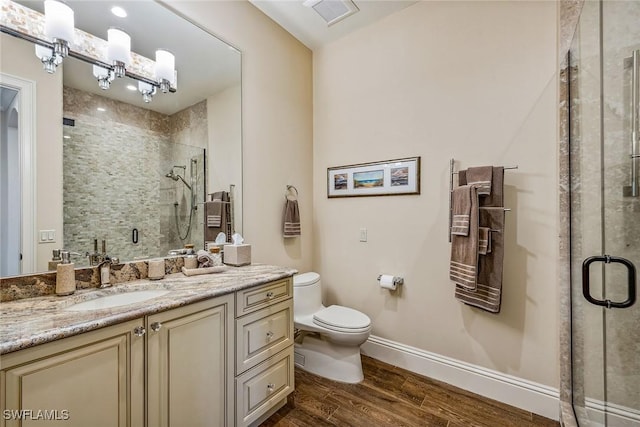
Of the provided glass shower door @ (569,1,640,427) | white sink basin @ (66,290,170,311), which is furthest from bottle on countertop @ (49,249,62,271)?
glass shower door @ (569,1,640,427)

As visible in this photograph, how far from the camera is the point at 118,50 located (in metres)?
1.47

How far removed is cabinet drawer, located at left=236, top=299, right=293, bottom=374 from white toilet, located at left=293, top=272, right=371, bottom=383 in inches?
15.5

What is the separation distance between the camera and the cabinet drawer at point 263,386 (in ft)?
4.73

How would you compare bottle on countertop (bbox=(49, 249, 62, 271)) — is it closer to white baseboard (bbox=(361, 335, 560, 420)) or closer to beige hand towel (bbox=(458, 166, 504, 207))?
white baseboard (bbox=(361, 335, 560, 420))

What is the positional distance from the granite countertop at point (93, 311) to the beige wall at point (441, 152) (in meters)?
1.08

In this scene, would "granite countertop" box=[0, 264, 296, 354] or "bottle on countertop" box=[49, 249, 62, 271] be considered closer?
"granite countertop" box=[0, 264, 296, 354]

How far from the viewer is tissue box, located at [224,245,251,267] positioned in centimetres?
191

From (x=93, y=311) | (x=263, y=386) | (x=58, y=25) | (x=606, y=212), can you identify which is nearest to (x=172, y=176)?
(x=58, y=25)

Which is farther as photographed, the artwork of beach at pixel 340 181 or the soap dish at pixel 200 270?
the artwork of beach at pixel 340 181

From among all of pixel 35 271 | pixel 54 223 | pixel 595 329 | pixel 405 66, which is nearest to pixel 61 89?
pixel 54 223

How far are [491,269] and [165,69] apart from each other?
2.43m

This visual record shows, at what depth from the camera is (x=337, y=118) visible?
2635mm

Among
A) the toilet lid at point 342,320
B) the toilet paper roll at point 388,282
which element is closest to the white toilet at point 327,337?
the toilet lid at point 342,320

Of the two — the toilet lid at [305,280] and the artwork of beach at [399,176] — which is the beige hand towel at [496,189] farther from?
the toilet lid at [305,280]
